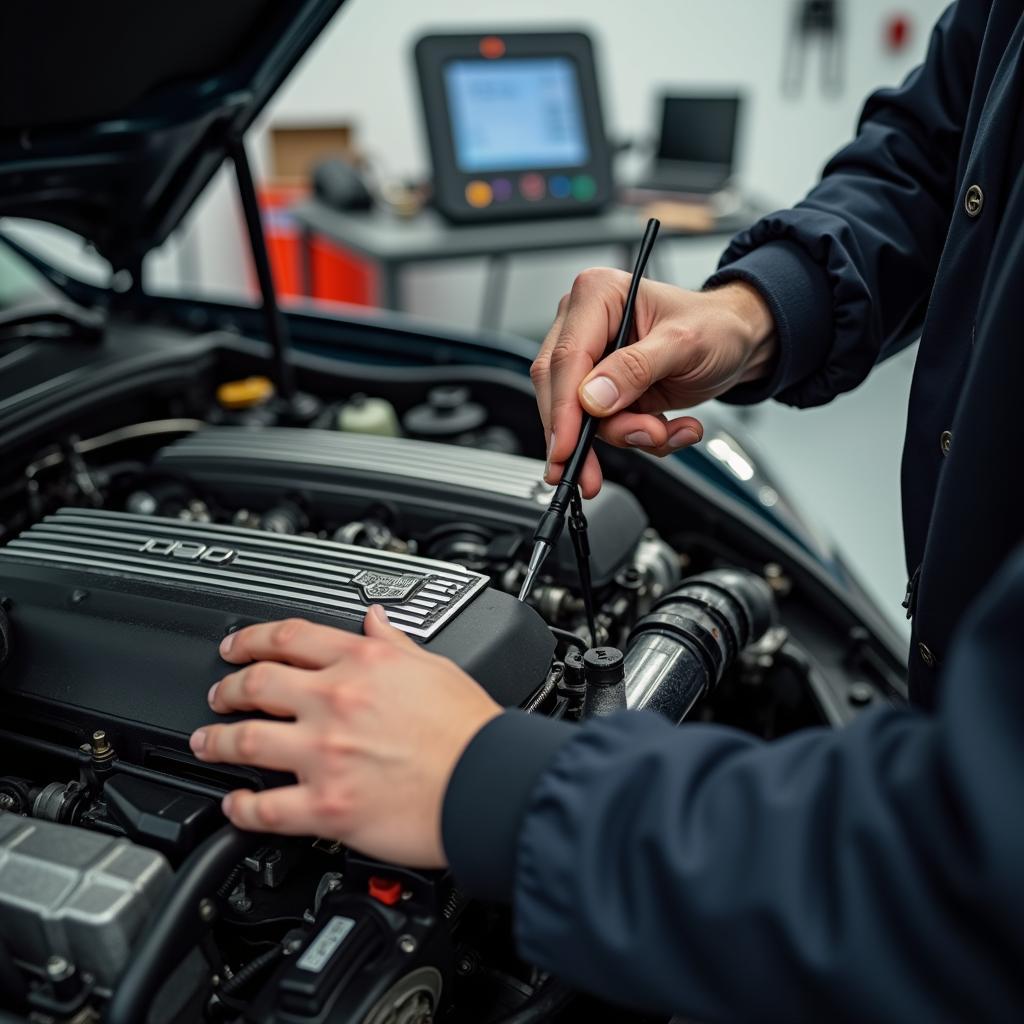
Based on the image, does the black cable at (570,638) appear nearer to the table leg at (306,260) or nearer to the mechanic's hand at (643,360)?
the mechanic's hand at (643,360)

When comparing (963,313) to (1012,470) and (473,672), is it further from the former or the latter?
(473,672)

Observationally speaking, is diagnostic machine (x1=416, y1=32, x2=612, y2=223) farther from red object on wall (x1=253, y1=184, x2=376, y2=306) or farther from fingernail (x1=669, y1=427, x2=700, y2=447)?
fingernail (x1=669, y1=427, x2=700, y2=447)

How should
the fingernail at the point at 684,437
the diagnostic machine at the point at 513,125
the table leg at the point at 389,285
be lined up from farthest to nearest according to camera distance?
1. the diagnostic machine at the point at 513,125
2. the table leg at the point at 389,285
3. the fingernail at the point at 684,437

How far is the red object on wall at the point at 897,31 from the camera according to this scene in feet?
15.7

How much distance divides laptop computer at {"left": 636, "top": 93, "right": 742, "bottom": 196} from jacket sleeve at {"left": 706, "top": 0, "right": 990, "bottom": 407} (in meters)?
2.55

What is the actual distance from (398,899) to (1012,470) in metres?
0.49

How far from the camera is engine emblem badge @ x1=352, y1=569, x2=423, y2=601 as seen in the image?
83 centimetres

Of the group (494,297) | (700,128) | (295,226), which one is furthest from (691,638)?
(494,297)

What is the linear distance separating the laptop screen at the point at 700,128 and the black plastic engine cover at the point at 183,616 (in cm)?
315

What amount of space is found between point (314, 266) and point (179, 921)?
322 centimetres

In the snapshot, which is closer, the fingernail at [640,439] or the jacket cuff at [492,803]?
the jacket cuff at [492,803]

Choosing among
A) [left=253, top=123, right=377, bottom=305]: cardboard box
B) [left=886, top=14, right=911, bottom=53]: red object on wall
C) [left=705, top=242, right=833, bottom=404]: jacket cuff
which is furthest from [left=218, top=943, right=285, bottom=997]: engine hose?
[left=886, top=14, right=911, bottom=53]: red object on wall

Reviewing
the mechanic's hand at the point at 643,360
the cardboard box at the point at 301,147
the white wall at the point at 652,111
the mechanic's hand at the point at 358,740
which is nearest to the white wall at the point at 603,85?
the white wall at the point at 652,111

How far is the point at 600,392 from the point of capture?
87 cm
